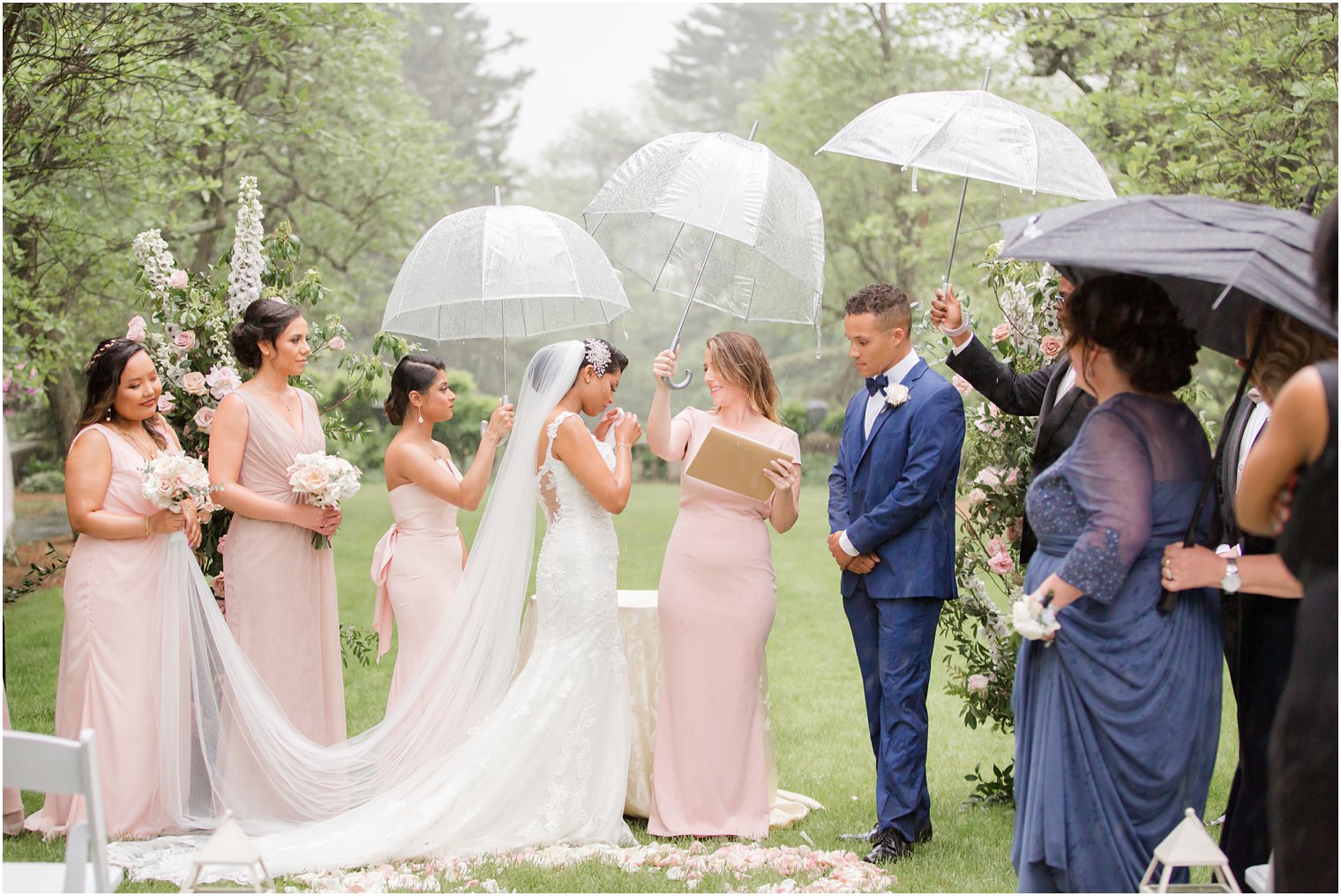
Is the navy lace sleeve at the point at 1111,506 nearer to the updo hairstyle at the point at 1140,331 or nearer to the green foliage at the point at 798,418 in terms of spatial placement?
the updo hairstyle at the point at 1140,331

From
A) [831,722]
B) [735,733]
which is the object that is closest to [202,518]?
[735,733]

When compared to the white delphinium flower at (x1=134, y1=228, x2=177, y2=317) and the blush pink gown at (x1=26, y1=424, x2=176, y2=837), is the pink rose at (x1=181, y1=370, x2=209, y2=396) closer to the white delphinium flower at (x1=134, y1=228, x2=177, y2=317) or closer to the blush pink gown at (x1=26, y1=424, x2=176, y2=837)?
the white delphinium flower at (x1=134, y1=228, x2=177, y2=317)

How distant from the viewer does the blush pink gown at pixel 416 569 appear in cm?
588

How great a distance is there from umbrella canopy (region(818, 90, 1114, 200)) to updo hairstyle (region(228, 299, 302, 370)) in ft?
8.03

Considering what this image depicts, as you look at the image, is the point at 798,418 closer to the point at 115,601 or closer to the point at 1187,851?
the point at 115,601

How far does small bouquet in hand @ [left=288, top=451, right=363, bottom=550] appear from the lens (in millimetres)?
5305

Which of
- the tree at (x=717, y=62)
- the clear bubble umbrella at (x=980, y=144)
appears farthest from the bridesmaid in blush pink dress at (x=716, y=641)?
the tree at (x=717, y=62)

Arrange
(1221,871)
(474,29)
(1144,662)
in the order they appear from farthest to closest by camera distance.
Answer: (474,29), (1144,662), (1221,871)

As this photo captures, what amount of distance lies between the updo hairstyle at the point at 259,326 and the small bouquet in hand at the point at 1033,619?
341 centimetres

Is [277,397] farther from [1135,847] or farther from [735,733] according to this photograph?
[1135,847]

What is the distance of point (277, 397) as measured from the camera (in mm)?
5586

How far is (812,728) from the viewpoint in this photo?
27.0ft

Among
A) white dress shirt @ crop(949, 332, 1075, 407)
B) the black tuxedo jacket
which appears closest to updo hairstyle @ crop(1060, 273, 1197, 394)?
the black tuxedo jacket

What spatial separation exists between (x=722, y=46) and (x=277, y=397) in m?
39.4
